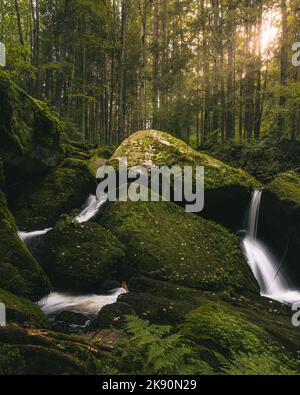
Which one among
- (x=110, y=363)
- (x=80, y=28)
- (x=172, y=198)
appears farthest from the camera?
(x=80, y=28)

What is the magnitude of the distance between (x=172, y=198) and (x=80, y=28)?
14213 mm

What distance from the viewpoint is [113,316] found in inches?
187

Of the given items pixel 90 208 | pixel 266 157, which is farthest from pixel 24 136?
pixel 266 157

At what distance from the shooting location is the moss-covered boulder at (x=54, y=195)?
26.0 feet

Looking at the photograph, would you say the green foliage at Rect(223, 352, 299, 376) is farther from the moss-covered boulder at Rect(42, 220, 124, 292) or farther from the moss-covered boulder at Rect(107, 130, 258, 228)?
the moss-covered boulder at Rect(107, 130, 258, 228)

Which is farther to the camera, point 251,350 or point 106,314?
point 106,314

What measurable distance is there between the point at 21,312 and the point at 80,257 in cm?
205

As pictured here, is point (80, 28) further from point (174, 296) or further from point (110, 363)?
point (110, 363)

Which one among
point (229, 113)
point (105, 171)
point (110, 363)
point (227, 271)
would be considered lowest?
point (227, 271)

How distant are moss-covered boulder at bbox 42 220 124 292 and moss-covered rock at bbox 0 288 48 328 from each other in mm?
1393

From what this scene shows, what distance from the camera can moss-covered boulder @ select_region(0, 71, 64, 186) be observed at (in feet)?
25.0

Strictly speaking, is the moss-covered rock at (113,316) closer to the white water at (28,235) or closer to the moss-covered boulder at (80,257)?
the moss-covered boulder at (80,257)
